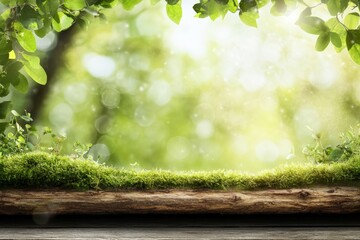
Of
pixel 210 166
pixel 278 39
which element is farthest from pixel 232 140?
pixel 278 39

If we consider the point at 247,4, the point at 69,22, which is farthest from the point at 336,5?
the point at 69,22

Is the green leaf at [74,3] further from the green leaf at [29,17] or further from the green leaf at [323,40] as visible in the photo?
the green leaf at [323,40]

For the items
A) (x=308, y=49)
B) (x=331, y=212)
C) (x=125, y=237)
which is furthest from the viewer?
(x=308, y=49)

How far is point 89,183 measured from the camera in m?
2.05

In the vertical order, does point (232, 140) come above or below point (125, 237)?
above

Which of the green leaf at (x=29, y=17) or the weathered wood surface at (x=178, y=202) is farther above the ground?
the green leaf at (x=29, y=17)

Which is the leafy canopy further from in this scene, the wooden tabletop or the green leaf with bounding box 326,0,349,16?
the wooden tabletop

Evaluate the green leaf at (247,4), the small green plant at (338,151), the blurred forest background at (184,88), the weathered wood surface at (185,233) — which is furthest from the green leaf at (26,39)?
the blurred forest background at (184,88)

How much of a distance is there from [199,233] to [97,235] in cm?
39

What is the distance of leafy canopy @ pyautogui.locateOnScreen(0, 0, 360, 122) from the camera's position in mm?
1632

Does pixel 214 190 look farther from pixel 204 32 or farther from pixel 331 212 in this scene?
pixel 204 32

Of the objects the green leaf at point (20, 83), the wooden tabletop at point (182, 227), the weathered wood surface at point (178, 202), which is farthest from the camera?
the weathered wood surface at point (178, 202)

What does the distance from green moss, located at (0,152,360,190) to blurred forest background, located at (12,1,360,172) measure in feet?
27.3

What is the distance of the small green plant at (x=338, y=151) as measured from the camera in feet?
9.58
